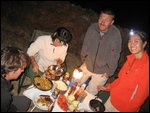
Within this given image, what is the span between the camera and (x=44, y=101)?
4.07 m

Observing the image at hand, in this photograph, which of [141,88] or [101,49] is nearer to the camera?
[141,88]

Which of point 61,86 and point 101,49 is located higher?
point 101,49

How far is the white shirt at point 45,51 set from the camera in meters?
5.27

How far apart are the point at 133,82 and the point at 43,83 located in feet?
5.42

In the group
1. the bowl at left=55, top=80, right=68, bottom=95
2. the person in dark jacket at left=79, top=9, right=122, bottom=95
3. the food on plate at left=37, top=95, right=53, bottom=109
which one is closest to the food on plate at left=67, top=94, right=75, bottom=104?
the bowl at left=55, top=80, right=68, bottom=95

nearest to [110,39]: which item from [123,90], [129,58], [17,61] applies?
[129,58]

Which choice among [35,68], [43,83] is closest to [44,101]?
[43,83]

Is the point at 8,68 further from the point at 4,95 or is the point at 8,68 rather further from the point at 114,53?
the point at 114,53

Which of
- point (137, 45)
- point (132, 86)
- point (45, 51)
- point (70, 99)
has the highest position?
point (137, 45)

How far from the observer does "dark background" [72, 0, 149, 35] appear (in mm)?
16828

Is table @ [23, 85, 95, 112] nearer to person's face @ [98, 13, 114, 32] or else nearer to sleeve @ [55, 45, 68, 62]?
sleeve @ [55, 45, 68, 62]

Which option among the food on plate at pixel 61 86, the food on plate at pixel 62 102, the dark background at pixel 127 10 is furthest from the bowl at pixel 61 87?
the dark background at pixel 127 10

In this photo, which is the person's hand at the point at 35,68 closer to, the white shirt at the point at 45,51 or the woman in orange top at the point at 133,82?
the white shirt at the point at 45,51

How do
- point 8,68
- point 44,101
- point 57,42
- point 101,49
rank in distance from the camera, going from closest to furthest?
point 8,68, point 44,101, point 57,42, point 101,49
